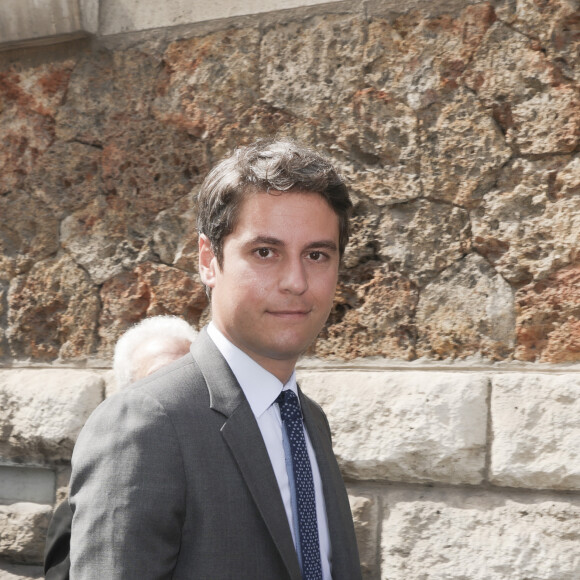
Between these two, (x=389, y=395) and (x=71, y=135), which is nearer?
(x=389, y=395)

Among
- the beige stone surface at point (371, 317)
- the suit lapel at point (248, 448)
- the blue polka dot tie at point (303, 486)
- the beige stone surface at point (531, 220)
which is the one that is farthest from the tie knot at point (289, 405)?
the beige stone surface at point (531, 220)

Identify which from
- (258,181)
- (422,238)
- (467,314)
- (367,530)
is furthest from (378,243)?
(258,181)

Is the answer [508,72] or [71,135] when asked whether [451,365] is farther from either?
[71,135]

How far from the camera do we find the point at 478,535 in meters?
2.08

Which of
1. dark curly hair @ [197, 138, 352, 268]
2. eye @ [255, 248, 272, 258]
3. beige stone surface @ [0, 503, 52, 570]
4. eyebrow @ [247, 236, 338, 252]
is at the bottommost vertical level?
beige stone surface @ [0, 503, 52, 570]

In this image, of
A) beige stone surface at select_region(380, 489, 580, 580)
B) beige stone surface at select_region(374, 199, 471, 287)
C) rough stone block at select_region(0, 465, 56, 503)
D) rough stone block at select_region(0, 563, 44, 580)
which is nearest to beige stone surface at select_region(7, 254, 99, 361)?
rough stone block at select_region(0, 465, 56, 503)

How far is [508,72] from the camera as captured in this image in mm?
2236

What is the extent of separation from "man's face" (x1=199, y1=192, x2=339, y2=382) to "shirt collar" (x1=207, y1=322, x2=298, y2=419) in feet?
0.04

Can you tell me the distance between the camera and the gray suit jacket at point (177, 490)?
122 cm

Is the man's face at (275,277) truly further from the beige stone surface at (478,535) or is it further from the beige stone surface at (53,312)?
the beige stone surface at (53,312)

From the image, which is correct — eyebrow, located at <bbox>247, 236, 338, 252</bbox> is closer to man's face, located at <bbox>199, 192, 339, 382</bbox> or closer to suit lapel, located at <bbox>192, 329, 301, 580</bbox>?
man's face, located at <bbox>199, 192, 339, 382</bbox>

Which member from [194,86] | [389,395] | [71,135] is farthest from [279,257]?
[71,135]

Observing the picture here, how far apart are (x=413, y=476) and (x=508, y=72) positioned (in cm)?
111

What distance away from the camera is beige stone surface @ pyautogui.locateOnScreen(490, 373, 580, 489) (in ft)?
6.63
